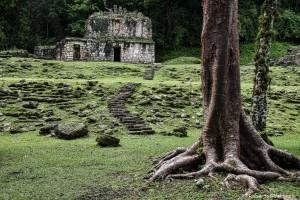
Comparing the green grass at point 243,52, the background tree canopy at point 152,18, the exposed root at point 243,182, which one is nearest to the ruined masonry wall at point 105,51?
the green grass at point 243,52

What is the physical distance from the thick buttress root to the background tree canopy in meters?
44.9

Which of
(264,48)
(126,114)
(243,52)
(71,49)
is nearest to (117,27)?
(71,49)

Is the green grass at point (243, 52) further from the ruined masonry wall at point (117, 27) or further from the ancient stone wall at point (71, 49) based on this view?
the ancient stone wall at point (71, 49)

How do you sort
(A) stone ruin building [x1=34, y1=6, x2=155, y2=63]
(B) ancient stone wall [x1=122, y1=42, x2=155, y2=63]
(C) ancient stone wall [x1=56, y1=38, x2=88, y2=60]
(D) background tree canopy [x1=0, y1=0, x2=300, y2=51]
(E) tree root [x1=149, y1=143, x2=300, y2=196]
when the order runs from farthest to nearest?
(D) background tree canopy [x1=0, y1=0, x2=300, y2=51], (B) ancient stone wall [x1=122, y1=42, x2=155, y2=63], (A) stone ruin building [x1=34, y1=6, x2=155, y2=63], (C) ancient stone wall [x1=56, y1=38, x2=88, y2=60], (E) tree root [x1=149, y1=143, x2=300, y2=196]

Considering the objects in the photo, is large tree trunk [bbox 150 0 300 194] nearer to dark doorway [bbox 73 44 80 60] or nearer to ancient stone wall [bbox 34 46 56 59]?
dark doorway [bbox 73 44 80 60]

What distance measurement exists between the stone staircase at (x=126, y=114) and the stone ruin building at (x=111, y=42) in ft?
69.8

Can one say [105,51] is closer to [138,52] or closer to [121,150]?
[138,52]

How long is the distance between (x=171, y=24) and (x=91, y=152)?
4364 cm

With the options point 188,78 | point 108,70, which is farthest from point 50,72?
point 188,78

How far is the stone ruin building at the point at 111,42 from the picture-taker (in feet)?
153

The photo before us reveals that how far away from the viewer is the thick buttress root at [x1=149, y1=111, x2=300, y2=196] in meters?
8.91

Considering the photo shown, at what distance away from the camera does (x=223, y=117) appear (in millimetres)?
9867

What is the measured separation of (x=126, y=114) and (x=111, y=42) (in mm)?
27080

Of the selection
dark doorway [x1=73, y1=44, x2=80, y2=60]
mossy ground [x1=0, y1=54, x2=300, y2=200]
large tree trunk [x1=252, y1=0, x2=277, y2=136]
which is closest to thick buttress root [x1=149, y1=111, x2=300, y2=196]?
mossy ground [x1=0, y1=54, x2=300, y2=200]
